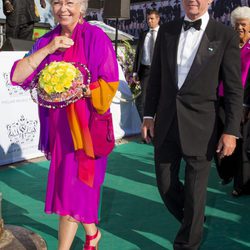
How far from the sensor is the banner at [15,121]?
5.37m

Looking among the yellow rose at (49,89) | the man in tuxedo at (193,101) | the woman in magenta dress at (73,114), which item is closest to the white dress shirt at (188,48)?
the man in tuxedo at (193,101)

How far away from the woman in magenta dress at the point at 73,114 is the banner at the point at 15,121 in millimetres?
2839

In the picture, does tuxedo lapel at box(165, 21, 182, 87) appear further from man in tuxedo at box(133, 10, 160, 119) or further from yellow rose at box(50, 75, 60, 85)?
man in tuxedo at box(133, 10, 160, 119)

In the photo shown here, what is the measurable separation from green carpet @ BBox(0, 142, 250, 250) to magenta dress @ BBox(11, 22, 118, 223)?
0.61 meters

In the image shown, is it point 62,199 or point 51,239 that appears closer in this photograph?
point 62,199

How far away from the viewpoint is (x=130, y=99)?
7293 mm

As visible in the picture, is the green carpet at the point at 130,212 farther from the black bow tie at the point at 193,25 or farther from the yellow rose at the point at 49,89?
the black bow tie at the point at 193,25

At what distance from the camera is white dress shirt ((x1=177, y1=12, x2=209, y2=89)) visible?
258 cm

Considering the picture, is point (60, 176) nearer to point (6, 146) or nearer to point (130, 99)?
point (6, 146)

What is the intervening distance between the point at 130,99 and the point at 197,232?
4.76 metres

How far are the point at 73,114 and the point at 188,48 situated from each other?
854mm

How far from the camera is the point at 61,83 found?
238 centimetres

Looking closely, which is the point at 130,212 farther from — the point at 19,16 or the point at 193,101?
the point at 19,16

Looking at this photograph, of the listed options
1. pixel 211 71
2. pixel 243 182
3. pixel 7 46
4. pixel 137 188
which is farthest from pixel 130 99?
pixel 211 71
